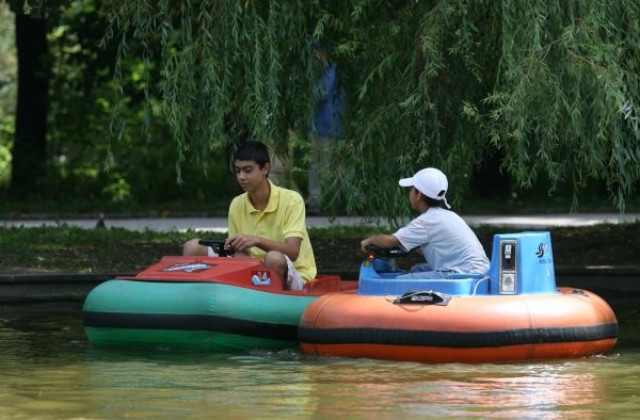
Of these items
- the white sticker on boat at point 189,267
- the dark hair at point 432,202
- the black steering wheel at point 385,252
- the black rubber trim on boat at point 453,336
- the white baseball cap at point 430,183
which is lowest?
the black rubber trim on boat at point 453,336

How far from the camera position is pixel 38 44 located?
25.8 metres

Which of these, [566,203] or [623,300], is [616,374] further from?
[566,203]

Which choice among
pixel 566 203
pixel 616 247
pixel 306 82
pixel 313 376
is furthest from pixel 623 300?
pixel 566 203

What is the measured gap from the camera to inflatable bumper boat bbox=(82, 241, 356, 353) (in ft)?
34.4

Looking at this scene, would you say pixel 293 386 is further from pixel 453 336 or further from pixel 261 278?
pixel 261 278

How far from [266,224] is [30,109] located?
618 inches

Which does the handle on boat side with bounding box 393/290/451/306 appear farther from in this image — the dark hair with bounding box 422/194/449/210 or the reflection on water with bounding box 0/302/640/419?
the dark hair with bounding box 422/194/449/210

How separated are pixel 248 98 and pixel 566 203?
579 inches

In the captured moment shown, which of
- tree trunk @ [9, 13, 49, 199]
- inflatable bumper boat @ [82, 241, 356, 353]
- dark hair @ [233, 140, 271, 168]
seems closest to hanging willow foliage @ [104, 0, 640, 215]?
dark hair @ [233, 140, 271, 168]

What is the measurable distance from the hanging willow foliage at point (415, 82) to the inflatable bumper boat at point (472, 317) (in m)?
1.00

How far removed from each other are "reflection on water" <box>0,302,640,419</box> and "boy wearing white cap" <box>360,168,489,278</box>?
0.90 meters

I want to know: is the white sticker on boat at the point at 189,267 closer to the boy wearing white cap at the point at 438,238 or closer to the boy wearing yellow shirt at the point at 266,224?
the boy wearing yellow shirt at the point at 266,224

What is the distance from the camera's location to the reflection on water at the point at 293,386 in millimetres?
8195

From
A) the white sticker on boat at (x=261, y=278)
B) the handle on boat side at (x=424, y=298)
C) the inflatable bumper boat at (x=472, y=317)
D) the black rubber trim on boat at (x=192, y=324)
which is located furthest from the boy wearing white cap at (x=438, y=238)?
the black rubber trim on boat at (x=192, y=324)
